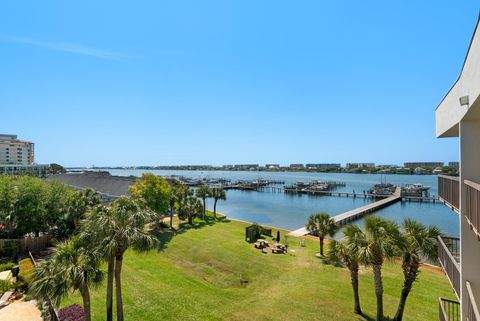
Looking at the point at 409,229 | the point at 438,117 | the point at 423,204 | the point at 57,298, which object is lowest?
the point at 423,204

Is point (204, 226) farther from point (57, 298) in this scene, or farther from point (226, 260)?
point (57, 298)

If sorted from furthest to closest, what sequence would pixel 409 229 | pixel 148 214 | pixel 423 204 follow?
pixel 423 204
pixel 148 214
pixel 409 229

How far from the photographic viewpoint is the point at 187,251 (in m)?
22.0

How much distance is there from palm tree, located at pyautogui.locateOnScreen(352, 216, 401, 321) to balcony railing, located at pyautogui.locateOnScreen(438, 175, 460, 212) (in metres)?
2.61

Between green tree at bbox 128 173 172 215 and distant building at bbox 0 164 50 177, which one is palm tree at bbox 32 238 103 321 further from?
distant building at bbox 0 164 50 177

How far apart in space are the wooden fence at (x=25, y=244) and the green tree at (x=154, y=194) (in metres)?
8.73

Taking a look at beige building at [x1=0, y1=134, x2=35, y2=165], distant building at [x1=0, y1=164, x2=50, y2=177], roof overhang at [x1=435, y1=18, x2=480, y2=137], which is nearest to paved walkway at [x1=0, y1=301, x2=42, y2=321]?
roof overhang at [x1=435, y1=18, x2=480, y2=137]

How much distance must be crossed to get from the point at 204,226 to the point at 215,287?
52.0 feet

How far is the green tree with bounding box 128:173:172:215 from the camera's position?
28594 mm

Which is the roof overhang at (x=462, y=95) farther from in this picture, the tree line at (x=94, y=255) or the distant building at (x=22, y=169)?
the distant building at (x=22, y=169)

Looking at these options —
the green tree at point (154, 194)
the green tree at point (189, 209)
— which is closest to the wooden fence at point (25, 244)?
the green tree at point (154, 194)

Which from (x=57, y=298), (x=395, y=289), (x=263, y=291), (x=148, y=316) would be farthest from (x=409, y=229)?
(x=57, y=298)

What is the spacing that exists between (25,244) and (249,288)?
19.0 meters

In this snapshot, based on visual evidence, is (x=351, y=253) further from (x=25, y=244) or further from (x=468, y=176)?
(x=25, y=244)
